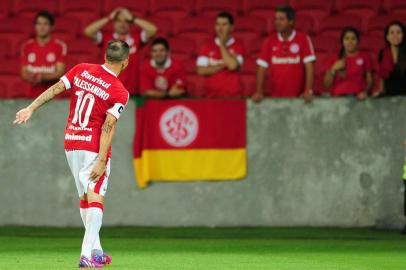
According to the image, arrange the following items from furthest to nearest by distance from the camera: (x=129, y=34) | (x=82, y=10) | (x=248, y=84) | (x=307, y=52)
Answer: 1. (x=82, y=10)
2. (x=248, y=84)
3. (x=129, y=34)
4. (x=307, y=52)

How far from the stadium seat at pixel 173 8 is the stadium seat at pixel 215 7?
0.13 m

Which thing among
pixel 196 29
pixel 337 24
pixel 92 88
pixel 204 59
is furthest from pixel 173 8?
pixel 92 88

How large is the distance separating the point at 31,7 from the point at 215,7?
274 cm

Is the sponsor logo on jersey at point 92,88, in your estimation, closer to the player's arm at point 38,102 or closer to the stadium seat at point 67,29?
the player's arm at point 38,102

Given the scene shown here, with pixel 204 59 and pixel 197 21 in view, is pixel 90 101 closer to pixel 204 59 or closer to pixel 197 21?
pixel 204 59

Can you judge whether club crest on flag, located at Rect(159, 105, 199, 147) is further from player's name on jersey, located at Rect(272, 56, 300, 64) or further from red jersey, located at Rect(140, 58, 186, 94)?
player's name on jersey, located at Rect(272, 56, 300, 64)

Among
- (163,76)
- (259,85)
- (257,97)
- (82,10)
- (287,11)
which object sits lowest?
(257,97)

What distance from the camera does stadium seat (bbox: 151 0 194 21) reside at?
585 inches

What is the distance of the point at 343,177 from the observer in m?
12.0

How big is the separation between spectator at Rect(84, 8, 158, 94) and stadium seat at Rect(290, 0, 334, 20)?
9.47 feet

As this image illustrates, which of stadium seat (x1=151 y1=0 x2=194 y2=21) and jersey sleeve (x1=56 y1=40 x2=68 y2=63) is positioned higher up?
stadium seat (x1=151 y1=0 x2=194 y2=21)

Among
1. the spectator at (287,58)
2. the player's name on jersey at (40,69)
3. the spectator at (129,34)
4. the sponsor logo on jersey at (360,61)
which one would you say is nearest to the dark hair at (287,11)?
the spectator at (287,58)

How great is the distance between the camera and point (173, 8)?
14.9 metres

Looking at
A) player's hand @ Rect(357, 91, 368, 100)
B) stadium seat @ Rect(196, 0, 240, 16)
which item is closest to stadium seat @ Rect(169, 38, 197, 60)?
stadium seat @ Rect(196, 0, 240, 16)
